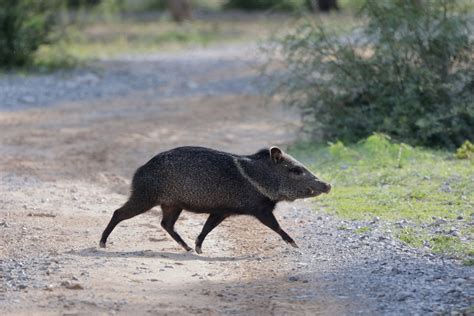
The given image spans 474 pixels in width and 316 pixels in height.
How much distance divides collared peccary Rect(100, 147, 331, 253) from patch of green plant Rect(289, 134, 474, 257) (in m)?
1.22

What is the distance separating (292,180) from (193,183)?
893mm

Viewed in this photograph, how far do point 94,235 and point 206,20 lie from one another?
2561 centimetres

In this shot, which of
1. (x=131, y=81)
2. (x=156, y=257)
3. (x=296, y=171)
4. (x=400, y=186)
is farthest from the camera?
(x=131, y=81)

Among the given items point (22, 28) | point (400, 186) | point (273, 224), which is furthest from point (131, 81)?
point (273, 224)

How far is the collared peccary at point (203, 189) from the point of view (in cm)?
848

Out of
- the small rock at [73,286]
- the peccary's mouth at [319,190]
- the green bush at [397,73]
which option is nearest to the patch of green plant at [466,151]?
the green bush at [397,73]

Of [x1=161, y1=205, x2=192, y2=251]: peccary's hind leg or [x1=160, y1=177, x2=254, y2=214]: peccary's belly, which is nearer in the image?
[x1=160, y1=177, x2=254, y2=214]: peccary's belly

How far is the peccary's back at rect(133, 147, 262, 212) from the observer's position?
848 cm

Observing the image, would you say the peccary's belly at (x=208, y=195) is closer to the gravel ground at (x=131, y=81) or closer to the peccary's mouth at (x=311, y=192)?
the peccary's mouth at (x=311, y=192)

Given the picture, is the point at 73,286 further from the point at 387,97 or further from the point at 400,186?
the point at 387,97

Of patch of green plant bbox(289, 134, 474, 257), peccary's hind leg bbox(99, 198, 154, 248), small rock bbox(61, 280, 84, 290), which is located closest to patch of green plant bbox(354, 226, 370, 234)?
patch of green plant bbox(289, 134, 474, 257)

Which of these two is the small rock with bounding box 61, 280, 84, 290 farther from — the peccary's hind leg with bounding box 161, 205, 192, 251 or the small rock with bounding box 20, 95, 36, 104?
the small rock with bounding box 20, 95, 36, 104

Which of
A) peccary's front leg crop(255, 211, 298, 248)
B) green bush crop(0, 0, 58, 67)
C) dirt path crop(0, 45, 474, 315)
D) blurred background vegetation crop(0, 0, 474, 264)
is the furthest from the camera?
green bush crop(0, 0, 58, 67)

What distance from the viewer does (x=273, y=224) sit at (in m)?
8.52
